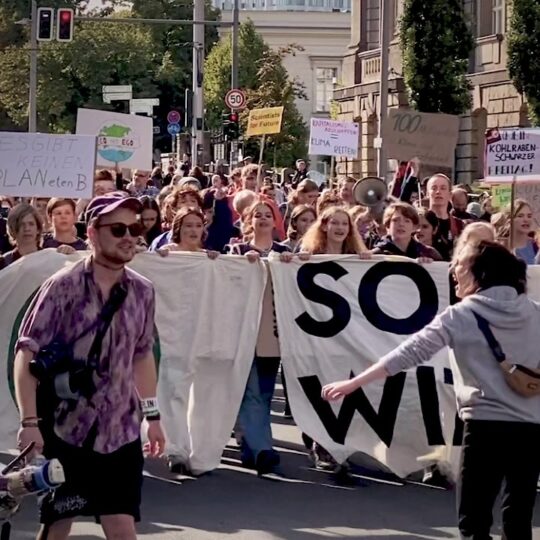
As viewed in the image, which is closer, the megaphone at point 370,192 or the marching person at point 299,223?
the marching person at point 299,223

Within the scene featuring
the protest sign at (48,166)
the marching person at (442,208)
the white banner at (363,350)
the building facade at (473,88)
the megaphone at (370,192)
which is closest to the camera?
the white banner at (363,350)

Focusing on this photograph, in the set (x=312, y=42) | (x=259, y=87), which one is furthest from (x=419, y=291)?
(x=312, y=42)

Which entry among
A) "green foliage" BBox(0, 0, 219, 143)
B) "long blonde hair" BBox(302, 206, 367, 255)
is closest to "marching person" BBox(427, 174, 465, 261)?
"long blonde hair" BBox(302, 206, 367, 255)

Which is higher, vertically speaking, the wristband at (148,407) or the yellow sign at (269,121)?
the yellow sign at (269,121)

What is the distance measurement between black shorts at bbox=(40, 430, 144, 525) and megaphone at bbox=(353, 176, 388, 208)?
9.26m

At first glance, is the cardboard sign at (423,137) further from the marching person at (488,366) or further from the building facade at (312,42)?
the building facade at (312,42)

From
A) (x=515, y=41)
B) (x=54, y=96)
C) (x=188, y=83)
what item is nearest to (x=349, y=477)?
(x=515, y=41)

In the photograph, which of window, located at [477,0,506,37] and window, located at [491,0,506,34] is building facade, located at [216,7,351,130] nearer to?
window, located at [477,0,506,37]

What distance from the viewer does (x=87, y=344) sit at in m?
5.77

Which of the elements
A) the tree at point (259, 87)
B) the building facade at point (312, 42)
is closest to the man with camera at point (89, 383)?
the tree at point (259, 87)

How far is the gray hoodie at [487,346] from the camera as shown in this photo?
5992 mm

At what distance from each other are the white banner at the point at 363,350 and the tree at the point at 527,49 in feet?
68.8

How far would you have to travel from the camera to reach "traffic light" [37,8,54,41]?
36719mm

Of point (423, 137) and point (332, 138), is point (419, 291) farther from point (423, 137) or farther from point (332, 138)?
point (332, 138)
